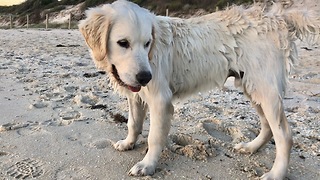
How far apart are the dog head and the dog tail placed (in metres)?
1.41

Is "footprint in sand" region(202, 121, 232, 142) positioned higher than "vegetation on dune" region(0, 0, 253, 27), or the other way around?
"footprint in sand" region(202, 121, 232, 142)

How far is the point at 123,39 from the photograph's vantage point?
336cm

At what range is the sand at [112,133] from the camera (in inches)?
141

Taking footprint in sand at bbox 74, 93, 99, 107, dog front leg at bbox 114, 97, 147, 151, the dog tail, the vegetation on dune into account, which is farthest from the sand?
the vegetation on dune

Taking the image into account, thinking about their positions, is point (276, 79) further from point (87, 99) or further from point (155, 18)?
point (87, 99)

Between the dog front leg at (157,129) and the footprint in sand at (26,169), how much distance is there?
823 mm

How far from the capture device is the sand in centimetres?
357

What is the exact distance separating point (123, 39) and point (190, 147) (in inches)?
52.8

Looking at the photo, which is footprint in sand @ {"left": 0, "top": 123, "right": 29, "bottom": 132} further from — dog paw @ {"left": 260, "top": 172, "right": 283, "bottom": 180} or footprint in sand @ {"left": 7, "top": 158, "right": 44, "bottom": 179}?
dog paw @ {"left": 260, "top": 172, "right": 283, "bottom": 180}

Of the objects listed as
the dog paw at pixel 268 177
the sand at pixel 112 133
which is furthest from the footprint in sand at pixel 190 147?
the dog paw at pixel 268 177

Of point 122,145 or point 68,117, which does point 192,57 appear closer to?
point 122,145

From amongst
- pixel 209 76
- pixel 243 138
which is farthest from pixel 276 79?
pixel 243 138

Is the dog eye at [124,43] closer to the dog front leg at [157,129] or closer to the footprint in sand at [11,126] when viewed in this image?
the dog front leg at [157,129]

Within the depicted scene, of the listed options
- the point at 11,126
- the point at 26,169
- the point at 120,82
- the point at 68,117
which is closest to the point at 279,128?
the point at 120,82
